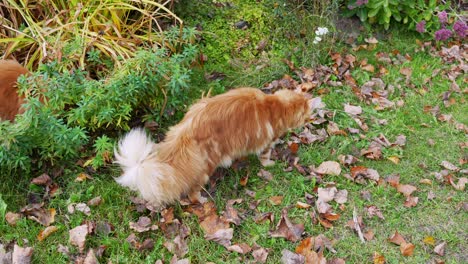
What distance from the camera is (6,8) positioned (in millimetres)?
4117

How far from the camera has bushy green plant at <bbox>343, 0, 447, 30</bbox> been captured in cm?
502

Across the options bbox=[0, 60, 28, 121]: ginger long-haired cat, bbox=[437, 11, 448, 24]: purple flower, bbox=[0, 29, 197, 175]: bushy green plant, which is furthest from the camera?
bbox=[437, 11, 448, 24]: purple flower

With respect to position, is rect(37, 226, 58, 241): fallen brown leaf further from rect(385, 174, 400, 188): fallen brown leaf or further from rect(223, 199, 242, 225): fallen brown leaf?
rect(385, 174, 400, 188): fallen brown leaf

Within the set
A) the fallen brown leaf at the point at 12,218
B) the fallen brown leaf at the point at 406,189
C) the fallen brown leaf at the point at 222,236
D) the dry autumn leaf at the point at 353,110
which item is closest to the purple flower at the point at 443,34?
the dry autumn leaf at the point at 353,110

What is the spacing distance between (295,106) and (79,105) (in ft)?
5.32

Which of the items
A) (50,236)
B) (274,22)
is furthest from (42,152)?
(274,22)

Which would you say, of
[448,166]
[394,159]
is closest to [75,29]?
[394,159]

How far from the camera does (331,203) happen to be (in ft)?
11.1

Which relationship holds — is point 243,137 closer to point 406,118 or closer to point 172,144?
point 172,144

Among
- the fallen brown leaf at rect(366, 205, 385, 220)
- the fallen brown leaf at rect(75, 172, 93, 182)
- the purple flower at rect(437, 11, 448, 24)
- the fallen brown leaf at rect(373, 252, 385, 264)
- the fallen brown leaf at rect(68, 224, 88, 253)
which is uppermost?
the purple flower at rect(437, 11, 448, 24)

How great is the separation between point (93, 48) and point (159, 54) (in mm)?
630

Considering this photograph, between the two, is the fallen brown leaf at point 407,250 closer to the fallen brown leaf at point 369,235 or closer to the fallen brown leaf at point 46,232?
the fallen brown leaf at point 369,235

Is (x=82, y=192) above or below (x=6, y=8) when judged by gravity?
below

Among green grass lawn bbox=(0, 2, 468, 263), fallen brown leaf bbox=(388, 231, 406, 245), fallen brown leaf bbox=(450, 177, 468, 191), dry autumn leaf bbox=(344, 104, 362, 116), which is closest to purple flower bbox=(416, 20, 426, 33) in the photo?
green grass lawn bbox=(0, 2, 468, 263)
